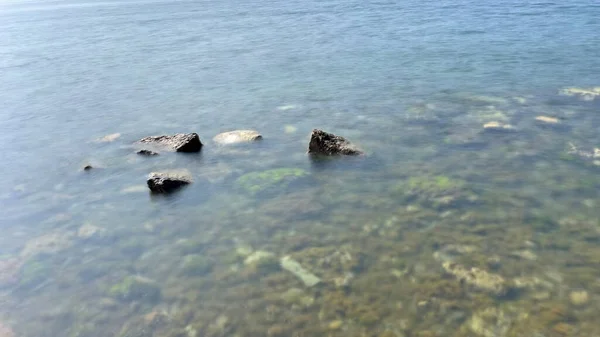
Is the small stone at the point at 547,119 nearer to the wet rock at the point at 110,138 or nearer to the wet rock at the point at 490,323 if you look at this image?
the wet rock at the point at 490,323

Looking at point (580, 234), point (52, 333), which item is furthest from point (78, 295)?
point (580, 234)

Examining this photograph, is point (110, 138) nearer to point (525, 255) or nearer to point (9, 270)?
point (9, 270)

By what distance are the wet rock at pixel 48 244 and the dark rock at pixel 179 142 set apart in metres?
5.26

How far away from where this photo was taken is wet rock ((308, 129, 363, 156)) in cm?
1622

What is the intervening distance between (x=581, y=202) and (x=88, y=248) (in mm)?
11969

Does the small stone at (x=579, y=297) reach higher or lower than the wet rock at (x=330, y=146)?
lower

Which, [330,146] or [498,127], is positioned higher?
[330,146]

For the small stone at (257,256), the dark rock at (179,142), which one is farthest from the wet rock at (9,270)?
the dark rock at (179,142)

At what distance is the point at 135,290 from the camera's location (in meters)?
10.7

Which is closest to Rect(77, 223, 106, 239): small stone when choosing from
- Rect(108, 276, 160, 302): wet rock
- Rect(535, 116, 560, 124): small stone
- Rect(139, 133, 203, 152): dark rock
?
Rect(108, 276, 160, 302): wet rock

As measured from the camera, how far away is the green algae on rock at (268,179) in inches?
578

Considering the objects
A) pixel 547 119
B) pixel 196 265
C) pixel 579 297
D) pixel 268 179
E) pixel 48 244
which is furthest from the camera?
pixel 547 119

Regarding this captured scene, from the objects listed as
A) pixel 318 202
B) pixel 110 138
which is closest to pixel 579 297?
pixel 318 202

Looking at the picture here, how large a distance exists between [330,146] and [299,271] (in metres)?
6.17
